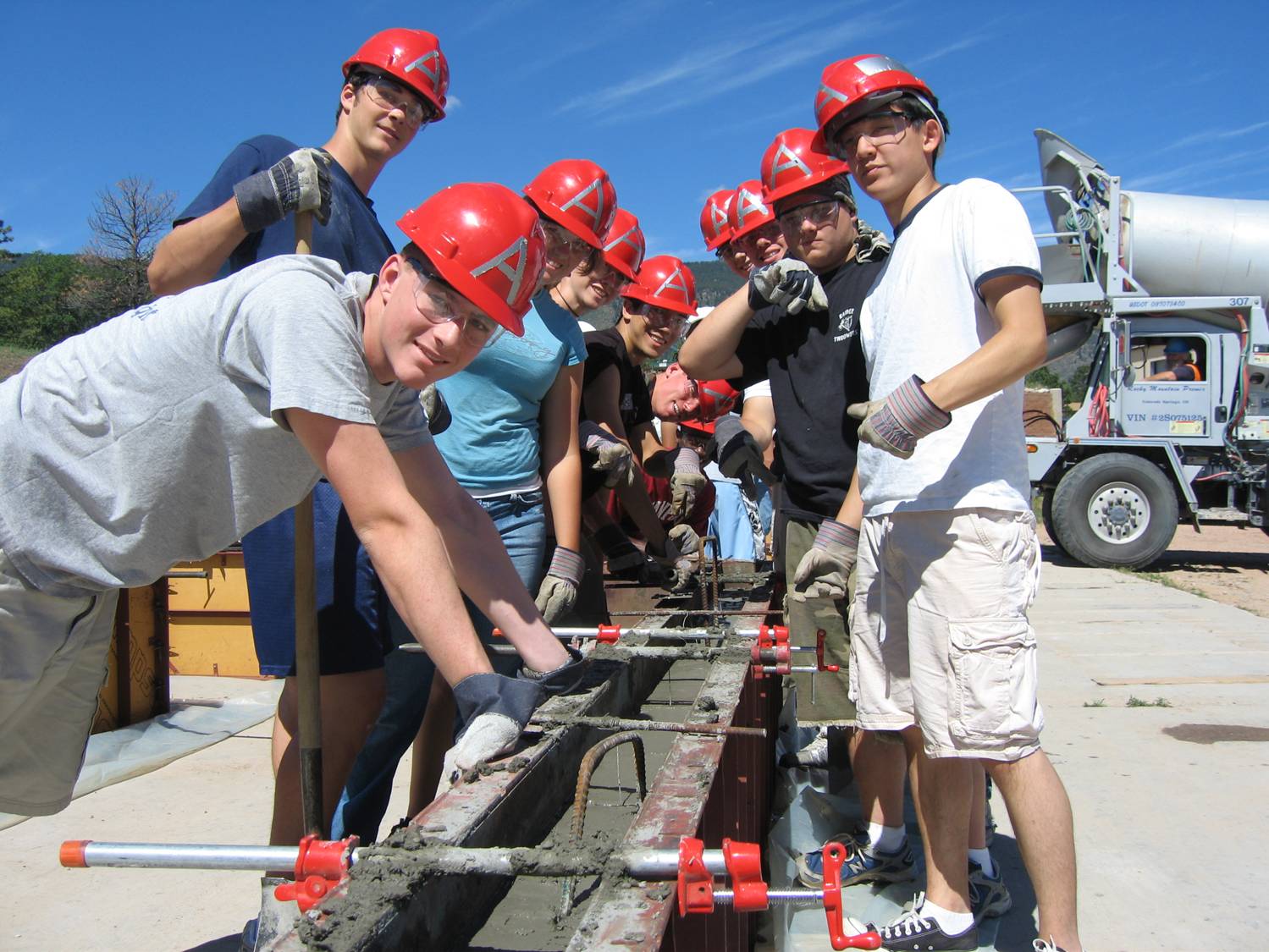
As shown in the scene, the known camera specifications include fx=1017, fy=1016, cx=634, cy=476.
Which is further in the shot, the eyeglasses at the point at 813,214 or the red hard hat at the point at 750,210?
the red hard hat at the point at 750,210

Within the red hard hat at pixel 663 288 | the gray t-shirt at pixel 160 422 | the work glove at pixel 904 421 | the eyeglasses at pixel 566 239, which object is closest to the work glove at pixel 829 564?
the work glove at pixel 904 421

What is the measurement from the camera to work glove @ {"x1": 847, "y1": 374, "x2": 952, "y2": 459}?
7.56 ft

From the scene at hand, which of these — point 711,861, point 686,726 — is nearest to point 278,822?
point 686,726

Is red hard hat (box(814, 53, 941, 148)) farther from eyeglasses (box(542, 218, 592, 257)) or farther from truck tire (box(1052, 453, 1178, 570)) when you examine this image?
truck tire (box(1052, 453, 1178, 570))

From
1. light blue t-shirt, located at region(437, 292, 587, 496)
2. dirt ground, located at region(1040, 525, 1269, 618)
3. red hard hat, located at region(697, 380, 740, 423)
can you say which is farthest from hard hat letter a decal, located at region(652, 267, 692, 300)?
dirt ground, located at region(1040, 525, 1269, 618)

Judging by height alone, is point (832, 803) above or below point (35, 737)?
below

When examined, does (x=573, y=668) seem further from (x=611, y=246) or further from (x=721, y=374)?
(x=611, y=246)

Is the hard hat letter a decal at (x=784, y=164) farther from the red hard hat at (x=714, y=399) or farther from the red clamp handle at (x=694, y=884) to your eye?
the red clamp handle at (x=694, y=884)

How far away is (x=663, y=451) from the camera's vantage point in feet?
18.0

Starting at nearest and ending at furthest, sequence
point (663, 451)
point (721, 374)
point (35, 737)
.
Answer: point (35, 737) → point (721, 374) → point (663, 451)

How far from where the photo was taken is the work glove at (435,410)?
9.45 feet

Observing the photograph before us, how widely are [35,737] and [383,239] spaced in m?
1.63

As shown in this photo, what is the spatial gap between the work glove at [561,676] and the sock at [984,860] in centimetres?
134

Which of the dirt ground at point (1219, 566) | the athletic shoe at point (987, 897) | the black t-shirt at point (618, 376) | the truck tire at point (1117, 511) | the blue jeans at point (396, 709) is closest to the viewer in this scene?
the athletic shoe at point (987, 897)
